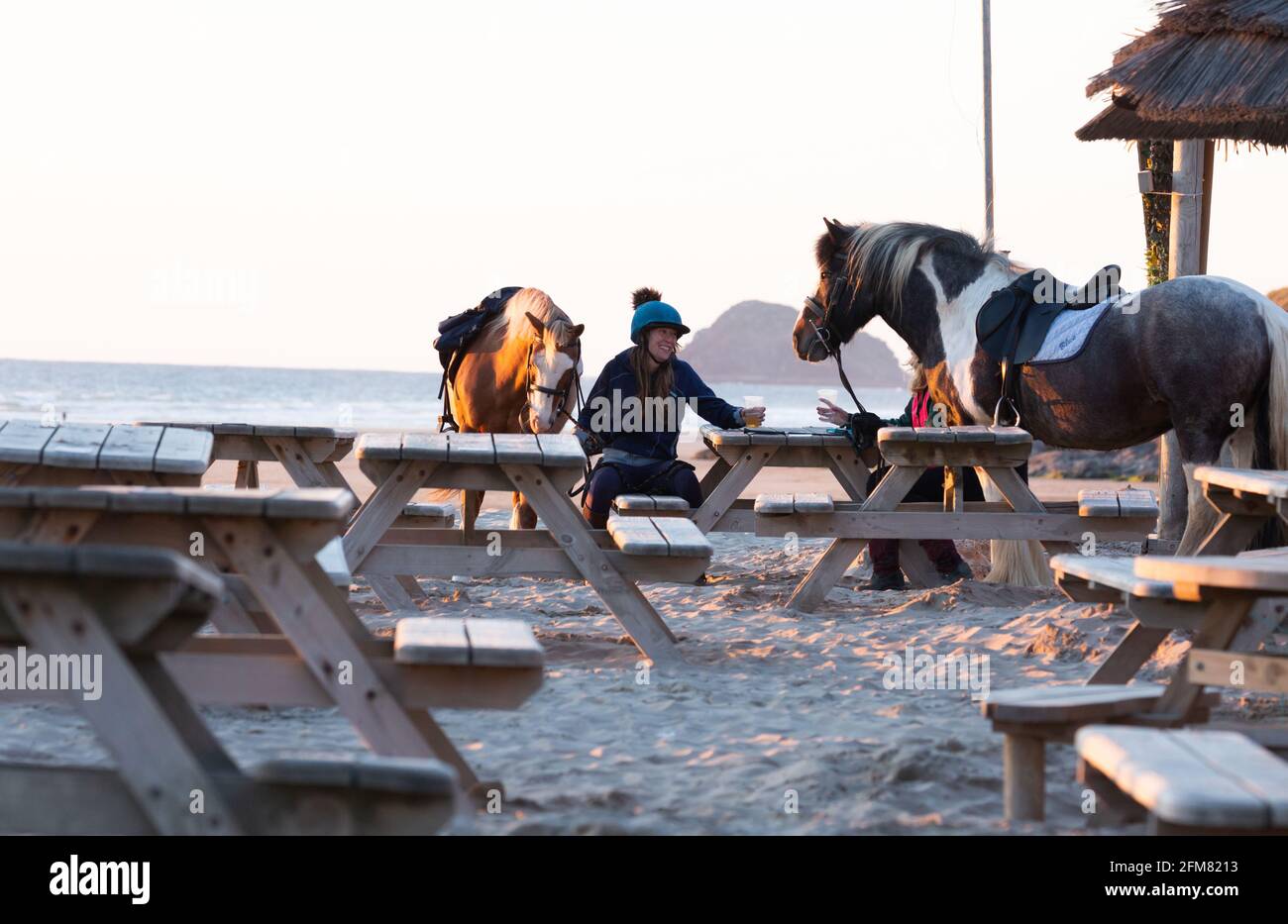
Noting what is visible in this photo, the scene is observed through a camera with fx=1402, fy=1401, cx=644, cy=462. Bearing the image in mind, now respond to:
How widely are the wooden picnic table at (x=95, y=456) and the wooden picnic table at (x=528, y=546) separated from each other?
772 millimetres

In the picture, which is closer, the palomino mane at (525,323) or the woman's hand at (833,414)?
the woman's hand at (833,414)

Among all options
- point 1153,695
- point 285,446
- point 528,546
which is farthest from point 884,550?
point 1153,695

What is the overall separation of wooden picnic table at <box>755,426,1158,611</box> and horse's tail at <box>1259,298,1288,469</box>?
75 centimetres

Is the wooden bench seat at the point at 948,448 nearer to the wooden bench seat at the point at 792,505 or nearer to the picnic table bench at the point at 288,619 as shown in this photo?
the wooden bench seat at the point at 792,505

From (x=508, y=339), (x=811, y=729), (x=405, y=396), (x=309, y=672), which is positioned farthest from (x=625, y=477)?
(x=405, y=396)

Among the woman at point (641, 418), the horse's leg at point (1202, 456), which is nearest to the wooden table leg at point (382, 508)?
the woman at point (641, 418)

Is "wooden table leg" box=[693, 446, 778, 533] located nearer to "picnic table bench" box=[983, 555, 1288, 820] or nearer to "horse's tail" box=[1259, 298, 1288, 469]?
"horse's tail" box=[1259, 298, 1288, 469]

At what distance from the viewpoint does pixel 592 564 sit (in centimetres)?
493

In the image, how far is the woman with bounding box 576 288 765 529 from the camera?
7191mm

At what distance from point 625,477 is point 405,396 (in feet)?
172

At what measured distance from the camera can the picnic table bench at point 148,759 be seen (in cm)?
224

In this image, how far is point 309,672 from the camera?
2.99 meters

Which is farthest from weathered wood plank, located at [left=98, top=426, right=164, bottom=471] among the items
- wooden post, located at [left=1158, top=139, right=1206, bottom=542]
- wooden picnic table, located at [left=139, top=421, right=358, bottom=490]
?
wooden post, located at [left=1158, top=139, right=1206, bottom=542]
